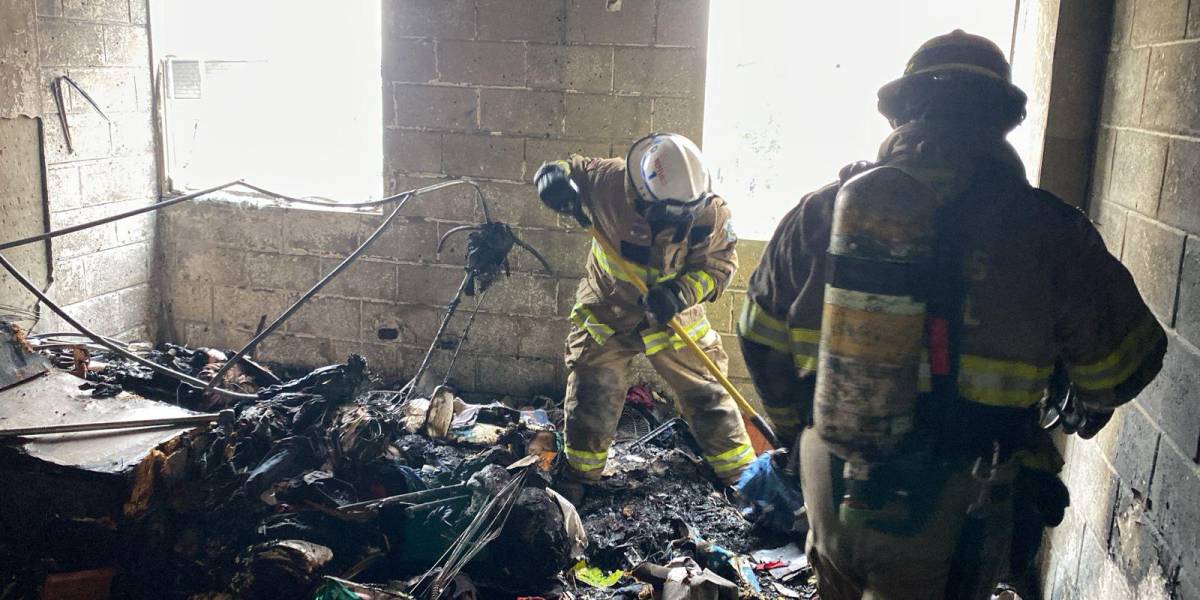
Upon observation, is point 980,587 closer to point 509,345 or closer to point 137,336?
point 509,345

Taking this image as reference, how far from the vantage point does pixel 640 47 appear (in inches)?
198

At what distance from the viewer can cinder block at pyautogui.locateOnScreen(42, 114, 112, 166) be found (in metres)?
5.04

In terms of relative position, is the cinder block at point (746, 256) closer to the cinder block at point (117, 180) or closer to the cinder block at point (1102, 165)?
the cinder block at point (1102, 165)

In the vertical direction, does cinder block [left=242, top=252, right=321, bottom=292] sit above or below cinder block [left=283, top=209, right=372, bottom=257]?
below

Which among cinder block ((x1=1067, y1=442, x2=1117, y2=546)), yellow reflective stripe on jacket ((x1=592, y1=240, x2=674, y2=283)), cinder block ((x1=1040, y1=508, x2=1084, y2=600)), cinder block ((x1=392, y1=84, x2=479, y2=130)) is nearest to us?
cinder block ((x1=1067, y1=442, x2=1117, y2=546))

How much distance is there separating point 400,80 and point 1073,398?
4147 mm

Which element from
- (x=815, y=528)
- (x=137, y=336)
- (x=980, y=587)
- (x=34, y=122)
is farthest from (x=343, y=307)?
(x=980, y=587)

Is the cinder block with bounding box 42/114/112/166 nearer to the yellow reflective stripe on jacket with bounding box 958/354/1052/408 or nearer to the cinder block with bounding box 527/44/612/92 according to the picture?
the cinder block with bounding box 527/44/612/92

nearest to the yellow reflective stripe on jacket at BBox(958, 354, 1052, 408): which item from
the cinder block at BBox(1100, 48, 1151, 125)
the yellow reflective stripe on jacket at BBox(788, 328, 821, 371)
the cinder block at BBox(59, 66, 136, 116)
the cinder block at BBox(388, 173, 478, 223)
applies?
the yellow reflective stripe on jacket at BBox(788, 328, 821, 371)

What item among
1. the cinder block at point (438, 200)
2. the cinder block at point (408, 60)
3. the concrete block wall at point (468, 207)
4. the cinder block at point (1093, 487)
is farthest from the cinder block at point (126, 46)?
the cinder block at point (1093, 487)

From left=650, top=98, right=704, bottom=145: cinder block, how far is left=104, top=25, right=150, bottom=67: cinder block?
3313 mm

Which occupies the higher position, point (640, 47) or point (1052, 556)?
point (640, 47)

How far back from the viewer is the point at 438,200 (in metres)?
5.44

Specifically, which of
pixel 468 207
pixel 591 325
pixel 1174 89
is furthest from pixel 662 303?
pixel 1174 89
